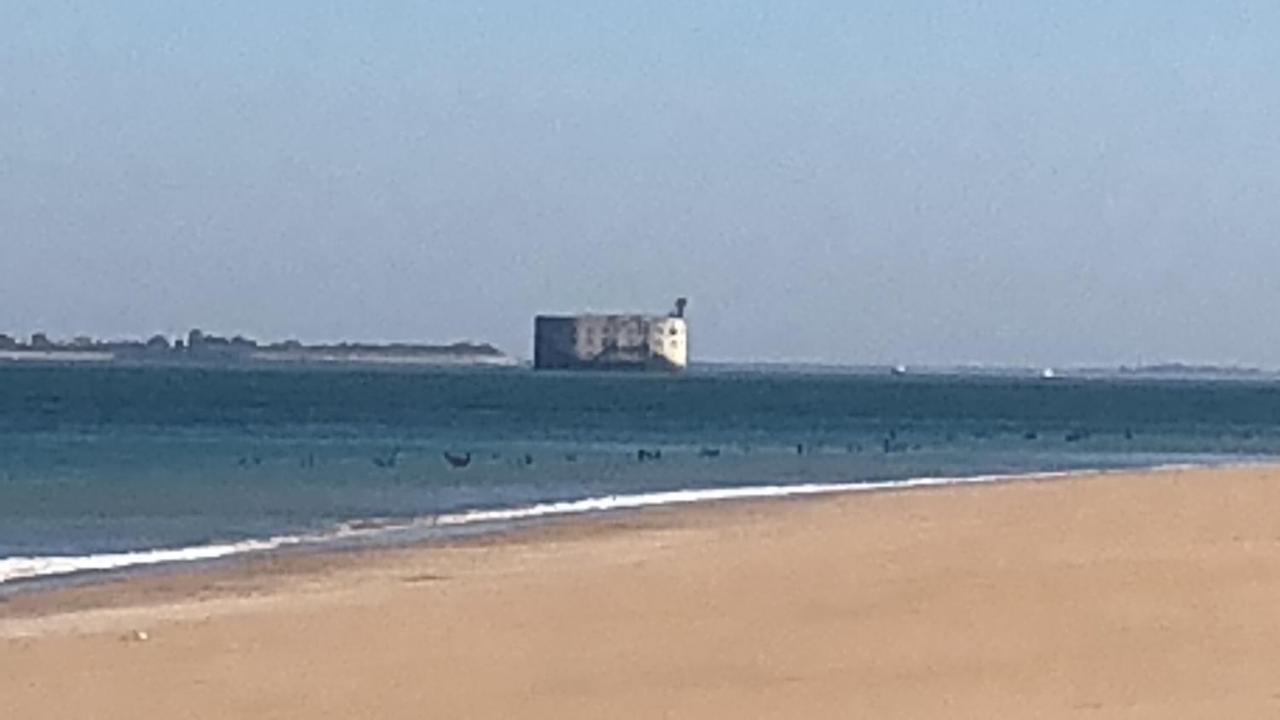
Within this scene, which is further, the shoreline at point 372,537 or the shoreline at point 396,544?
the shoreline at point 372,537

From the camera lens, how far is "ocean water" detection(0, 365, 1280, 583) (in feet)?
111

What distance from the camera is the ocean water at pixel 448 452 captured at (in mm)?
33750

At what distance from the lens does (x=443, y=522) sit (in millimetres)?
32656

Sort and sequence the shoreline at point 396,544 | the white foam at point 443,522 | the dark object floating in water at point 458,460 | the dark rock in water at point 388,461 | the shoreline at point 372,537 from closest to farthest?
the shoreline at point 396,544 → the shoreline at point 372,537 → the white foam at point 443,522 → the dark object floating in water at point 458,460 → the dark rock in water at point 388,461

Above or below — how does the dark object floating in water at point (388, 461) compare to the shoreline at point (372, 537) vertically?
above

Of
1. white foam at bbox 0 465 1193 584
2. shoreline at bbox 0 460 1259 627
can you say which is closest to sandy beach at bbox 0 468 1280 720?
shoreline at bbox 0 460 1259 627

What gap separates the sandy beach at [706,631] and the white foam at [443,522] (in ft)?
5.06

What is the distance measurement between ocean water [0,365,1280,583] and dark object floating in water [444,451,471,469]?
202mm

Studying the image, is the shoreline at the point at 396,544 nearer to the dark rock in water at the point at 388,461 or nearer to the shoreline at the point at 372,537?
the shoreline at the point at 372,537

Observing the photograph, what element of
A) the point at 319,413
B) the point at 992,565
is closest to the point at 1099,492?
the point at 992,565

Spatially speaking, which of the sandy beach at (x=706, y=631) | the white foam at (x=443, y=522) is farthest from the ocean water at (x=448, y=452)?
the sandy beach at (x=706, y=631)

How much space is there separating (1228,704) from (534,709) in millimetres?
3074

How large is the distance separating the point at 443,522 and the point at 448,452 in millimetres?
25705

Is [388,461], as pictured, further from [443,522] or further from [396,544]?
[396,544]
